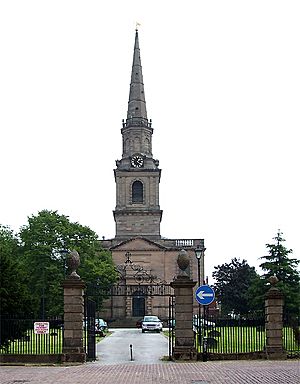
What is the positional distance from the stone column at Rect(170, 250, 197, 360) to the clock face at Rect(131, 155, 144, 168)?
198 feet

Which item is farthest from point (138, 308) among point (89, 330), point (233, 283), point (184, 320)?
point (184, 320)

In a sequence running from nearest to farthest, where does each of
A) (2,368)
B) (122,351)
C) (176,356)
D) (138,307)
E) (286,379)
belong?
1. (286,379)
2. (2,368)
3. (176,356)
4. (122,351)
5. (138,307)

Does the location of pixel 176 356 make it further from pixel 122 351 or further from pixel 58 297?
pixel 58 297

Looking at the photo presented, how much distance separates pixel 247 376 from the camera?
1769 cm

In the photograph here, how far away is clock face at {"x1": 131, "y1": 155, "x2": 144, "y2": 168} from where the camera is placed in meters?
83.2

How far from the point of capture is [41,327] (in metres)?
22.8

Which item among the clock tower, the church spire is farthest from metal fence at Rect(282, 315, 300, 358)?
the church spire

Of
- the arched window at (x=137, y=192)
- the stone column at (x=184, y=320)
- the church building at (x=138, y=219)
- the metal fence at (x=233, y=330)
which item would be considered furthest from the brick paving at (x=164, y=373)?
the arched window at (x=137, y=192)

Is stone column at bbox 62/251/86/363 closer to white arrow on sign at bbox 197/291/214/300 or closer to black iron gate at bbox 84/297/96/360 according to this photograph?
black iron gate at bbox 84/297/96/360

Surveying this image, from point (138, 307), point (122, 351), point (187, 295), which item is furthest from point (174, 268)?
point (187, 295)

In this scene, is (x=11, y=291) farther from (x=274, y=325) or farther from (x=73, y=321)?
(x=274, y=325)

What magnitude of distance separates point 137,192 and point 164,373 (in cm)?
6487

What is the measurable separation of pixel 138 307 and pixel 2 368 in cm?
6041

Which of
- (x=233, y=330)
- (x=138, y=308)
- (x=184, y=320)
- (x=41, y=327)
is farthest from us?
(x=138, y=308)
